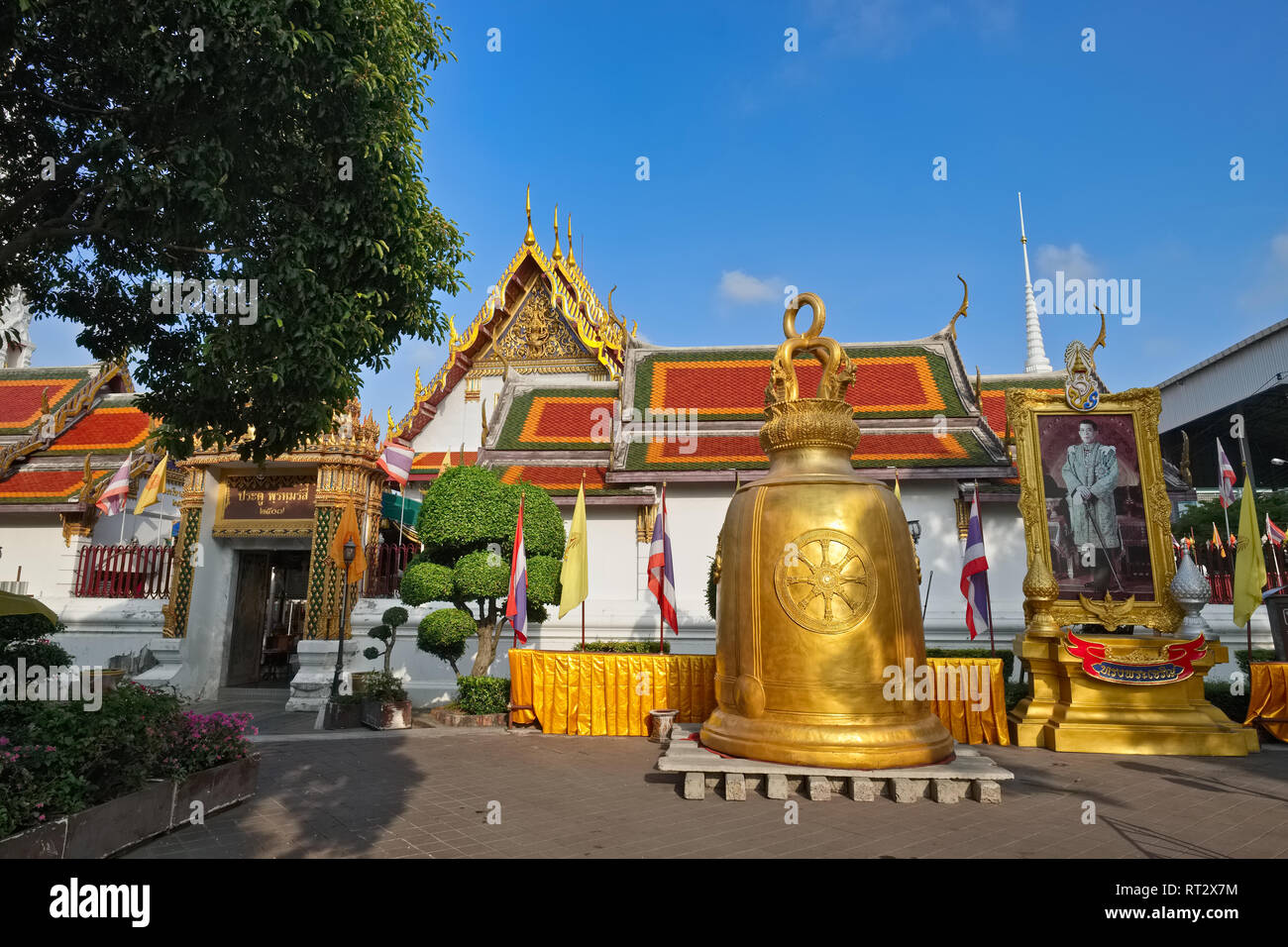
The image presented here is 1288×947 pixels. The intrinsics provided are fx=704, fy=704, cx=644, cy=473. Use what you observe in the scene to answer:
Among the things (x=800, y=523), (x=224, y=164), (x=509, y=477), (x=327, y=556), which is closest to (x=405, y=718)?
(x=327, y=556)

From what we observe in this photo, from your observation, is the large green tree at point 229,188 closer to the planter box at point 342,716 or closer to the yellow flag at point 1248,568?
the planter box at point 342,716

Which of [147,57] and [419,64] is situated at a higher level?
[419,64]

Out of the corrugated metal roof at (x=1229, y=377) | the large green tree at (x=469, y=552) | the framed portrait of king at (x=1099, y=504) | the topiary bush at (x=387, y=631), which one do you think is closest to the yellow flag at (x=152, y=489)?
the topiary bush at (x=387, y=631)

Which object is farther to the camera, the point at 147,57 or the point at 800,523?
the point at 800,523

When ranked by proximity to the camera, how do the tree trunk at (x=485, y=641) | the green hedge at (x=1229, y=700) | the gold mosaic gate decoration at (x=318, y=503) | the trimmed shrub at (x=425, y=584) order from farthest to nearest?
1. the gold mosaic gate decoration at (x=318, y=503)
2. the tree trunk at (x=485, y=641)
3. the trimmed shrub at (x=425, y=584)
4. the green hedge at (x=1229, y=700)

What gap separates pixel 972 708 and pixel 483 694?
7837mm

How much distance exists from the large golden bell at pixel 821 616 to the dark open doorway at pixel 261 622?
13.6 meters

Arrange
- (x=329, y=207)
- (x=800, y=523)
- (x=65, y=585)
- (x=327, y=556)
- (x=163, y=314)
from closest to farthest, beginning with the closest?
(x=329, y=207) < (x=800, y=523) < (x=163, y=314) < (x=327, y=556) < (x=65, y=585)

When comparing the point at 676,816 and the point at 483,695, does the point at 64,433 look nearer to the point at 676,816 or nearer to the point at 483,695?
the point at 483,695

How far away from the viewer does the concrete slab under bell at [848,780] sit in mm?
6699

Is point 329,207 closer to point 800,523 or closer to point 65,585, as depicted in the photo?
point 800,523

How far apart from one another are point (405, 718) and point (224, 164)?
899 cm

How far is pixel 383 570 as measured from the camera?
16328mm

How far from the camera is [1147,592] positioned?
35.1ft
